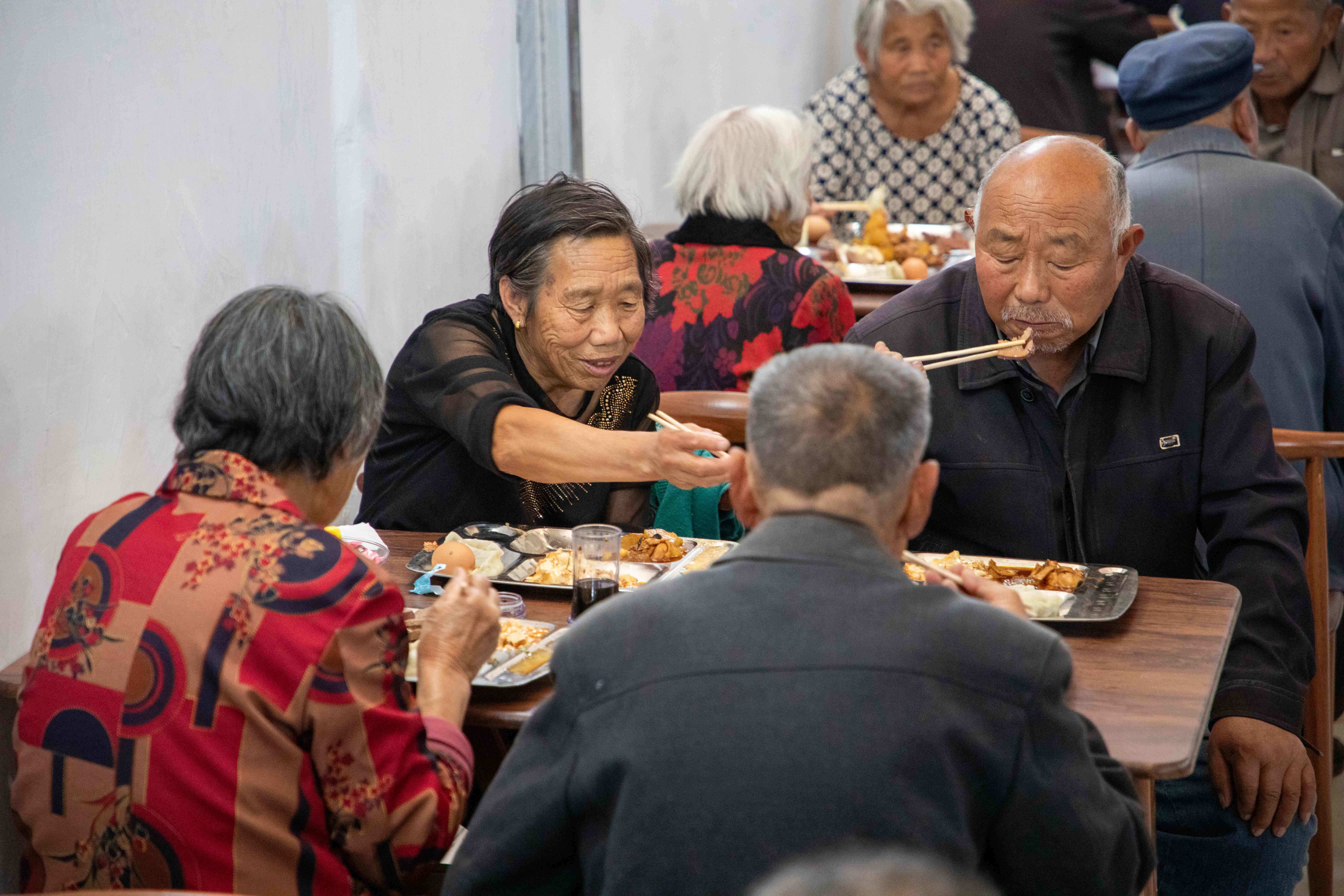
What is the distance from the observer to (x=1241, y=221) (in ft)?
10.6

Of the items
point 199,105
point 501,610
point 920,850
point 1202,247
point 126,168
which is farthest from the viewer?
point 1202,247

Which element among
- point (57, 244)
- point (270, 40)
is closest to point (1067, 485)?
point (57, 244)

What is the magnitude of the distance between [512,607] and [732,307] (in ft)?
5.46

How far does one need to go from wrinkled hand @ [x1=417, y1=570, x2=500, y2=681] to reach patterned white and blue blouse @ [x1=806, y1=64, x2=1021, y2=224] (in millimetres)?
4284

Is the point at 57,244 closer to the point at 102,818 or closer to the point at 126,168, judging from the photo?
the point at 126,168

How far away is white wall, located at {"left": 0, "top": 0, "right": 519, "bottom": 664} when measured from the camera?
2051 millimetres

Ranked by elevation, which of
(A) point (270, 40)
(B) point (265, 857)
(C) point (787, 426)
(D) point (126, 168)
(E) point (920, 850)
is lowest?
(B) point (265, 857)

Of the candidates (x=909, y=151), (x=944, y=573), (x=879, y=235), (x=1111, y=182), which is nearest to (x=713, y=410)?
(x=1111, y=182)

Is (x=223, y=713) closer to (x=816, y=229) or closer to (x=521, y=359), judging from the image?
(x=521, y=359)

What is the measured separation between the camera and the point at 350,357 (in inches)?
61.4

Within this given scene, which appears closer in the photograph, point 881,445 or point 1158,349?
point 881,445

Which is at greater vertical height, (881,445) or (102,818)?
(881,445)

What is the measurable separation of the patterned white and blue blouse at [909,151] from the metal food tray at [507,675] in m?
4.21

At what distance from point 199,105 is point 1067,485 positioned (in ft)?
6.15
